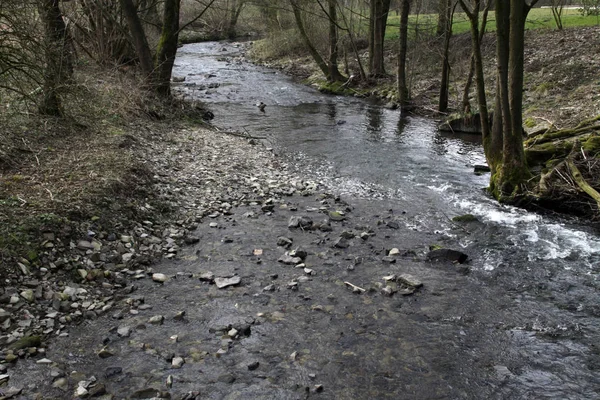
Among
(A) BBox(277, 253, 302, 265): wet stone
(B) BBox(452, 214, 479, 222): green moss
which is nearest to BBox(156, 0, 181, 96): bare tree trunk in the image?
(A) BBox(277, 253, 302, 265): wet stone

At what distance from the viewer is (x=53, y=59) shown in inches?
400

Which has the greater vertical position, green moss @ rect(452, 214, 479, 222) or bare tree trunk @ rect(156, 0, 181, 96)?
bare tree trunk @ rect(156, 0, 181, 96)

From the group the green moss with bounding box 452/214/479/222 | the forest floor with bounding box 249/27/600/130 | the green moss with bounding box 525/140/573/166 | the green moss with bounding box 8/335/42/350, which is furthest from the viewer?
the forest floor with bounding box 249/27/600/130

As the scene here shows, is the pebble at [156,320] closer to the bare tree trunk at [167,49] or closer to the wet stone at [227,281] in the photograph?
the wet stone at [227,281]

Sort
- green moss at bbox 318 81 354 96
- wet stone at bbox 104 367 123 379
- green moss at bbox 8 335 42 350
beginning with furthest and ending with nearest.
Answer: green moss at bbox 318 81 354 96, green moss at bbox 8 335 42 350, wet stone at bbox 104 367 123 379

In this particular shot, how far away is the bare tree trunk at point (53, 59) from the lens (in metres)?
9.98

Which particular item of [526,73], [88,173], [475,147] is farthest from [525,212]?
[526,73]

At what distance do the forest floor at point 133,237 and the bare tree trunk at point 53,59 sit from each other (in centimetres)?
49

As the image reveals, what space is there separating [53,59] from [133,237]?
14.3ft

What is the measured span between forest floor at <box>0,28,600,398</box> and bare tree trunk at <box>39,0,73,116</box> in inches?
19.3

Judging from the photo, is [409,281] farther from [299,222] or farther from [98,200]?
[98,200]

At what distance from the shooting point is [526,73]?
23.6 m

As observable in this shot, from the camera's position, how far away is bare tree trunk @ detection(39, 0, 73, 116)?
9.98 meters

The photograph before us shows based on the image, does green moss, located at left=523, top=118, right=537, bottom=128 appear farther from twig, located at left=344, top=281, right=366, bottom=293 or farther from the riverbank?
twig, located at left=344, top=281, right=366, bottom=293
